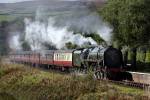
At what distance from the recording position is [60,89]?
32.4 metres

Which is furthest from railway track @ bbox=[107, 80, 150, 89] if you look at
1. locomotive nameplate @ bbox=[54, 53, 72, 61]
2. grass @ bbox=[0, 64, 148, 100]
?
locomotive nameplate @ bbox=[54, 53, 72, 61]

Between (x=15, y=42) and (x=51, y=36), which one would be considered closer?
(x=51, y=36)

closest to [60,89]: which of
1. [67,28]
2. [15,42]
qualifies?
[67,28]

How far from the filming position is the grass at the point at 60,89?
27636 mm

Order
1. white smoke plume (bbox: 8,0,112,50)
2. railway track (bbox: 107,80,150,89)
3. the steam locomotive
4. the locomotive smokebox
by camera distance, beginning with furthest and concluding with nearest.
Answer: white smoke plume (bbox: 8,0,112,50) → the locomotive smokebox → the steam locomotive → railway track (bbox: 107,80,150,89)

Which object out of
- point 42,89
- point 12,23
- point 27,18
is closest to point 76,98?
point 42,89

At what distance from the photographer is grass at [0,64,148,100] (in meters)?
27.6

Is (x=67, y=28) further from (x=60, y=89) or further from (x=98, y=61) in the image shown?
(x=60, y=89)

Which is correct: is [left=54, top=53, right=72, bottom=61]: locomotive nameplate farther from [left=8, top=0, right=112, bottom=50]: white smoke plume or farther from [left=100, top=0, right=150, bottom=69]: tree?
[left=100, top=0, right=150, bottom=69]: tree

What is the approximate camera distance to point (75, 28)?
59.3 m

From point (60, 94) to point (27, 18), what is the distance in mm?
76203

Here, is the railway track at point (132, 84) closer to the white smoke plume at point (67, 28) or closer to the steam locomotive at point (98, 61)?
the steam locomotive at point (98, 61)

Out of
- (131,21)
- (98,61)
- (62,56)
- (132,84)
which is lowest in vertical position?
(132,84)

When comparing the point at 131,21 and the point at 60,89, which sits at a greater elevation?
the point at 131,21
